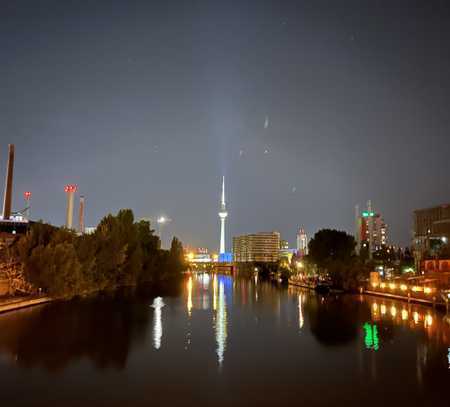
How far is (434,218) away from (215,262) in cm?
8921

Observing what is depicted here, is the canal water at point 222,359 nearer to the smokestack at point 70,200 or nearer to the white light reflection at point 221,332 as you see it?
the white light reflection at point 221,332

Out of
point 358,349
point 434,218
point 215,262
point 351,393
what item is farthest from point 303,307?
point 215,262

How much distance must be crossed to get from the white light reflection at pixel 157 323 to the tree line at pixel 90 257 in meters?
7.50

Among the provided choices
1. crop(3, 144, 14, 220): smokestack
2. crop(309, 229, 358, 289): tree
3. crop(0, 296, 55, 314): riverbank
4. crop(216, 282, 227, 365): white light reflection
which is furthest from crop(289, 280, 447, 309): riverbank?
crop(3, 144, 14, 220): smokestack

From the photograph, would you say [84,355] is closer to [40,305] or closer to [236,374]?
[236,374]

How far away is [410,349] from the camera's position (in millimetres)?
19844

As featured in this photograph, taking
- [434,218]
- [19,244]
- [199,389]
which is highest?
[434,218]

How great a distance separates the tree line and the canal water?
5078 mm

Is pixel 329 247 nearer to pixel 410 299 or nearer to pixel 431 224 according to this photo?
pixel 410 299

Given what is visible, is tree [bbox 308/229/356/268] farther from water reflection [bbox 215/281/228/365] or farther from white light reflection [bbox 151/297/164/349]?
water reflection [bbox 215/281/228/365]

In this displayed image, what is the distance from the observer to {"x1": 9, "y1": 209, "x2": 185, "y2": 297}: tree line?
1382 inches

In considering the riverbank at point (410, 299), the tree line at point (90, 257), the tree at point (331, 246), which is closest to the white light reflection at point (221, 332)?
the tree line at point (90, 257)

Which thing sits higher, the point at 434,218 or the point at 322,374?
the point at 434,218

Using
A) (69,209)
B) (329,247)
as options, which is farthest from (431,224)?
(69,209)
